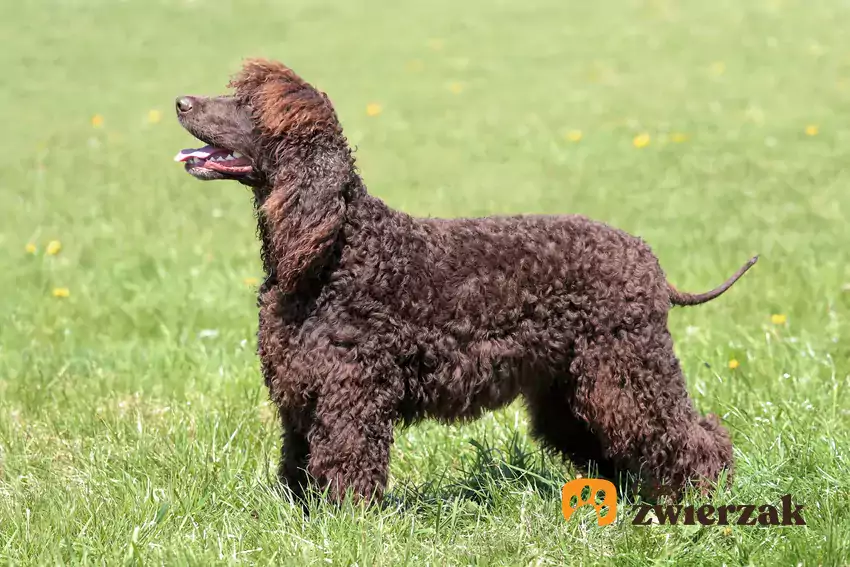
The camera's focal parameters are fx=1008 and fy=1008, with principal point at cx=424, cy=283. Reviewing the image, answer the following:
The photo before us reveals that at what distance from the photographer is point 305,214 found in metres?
3.54

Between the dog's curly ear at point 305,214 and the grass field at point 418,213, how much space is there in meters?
0.87

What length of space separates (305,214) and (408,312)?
0.51 m

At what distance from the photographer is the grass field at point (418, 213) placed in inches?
138

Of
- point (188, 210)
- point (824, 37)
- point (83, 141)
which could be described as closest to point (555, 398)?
point (188, 210)

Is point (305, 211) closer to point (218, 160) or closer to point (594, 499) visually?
point (218, 160)

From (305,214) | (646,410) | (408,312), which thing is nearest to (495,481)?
(646,410)

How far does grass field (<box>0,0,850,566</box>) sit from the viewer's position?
3514mm

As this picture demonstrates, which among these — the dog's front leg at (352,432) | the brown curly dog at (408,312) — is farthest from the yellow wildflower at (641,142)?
the dog's front leg at (352,432)

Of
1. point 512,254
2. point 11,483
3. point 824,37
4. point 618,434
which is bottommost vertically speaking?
point 11,483

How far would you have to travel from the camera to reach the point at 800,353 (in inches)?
208

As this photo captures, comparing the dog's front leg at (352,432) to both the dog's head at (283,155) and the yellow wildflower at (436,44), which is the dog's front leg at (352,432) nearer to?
the dog's head at (283,155)

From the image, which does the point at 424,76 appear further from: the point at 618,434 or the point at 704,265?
the point at 618,434

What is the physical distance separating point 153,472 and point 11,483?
1.90 ft

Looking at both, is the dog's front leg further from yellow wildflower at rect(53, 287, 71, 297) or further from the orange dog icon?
yellow wildflower at rect(53, 287, 71, 297)
